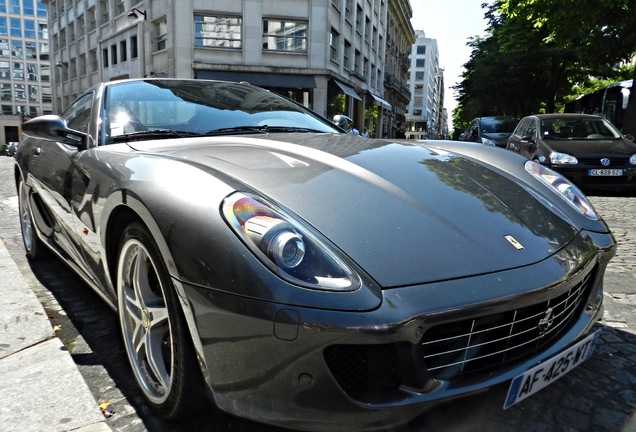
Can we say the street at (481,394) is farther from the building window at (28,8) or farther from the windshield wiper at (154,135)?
the building window at (28,8)

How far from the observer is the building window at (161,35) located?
24972 millimetres

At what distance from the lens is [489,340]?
1.46 meters

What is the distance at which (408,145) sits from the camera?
2.68 metres

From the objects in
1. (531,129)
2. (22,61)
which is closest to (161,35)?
(531,129)

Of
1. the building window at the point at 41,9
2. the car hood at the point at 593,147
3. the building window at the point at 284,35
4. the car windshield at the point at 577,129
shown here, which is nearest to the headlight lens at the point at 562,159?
the car hood at the point at 593,147

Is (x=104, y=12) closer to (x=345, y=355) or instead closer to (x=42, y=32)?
(x=345, y=355)

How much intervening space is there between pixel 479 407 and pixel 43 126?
2441 millimetres

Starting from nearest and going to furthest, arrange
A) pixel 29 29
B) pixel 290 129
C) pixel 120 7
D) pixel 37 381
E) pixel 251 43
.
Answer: pixel 37 381 < pixel 290 129 < pixel 251 43 < pixel 120 7 < pixel 29 29

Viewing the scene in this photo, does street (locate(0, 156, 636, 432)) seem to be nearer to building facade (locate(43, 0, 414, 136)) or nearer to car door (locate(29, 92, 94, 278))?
car door (locate(29, 92, 94, 278))

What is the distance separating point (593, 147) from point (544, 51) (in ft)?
53.9

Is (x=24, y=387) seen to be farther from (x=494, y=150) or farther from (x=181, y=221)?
(x=494, y=150)

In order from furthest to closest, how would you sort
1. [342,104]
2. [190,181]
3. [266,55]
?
[342,104]
[266,55]
[190,181]

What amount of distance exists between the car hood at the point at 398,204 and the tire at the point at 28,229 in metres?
1.92

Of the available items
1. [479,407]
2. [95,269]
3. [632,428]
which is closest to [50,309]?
[95,269]
